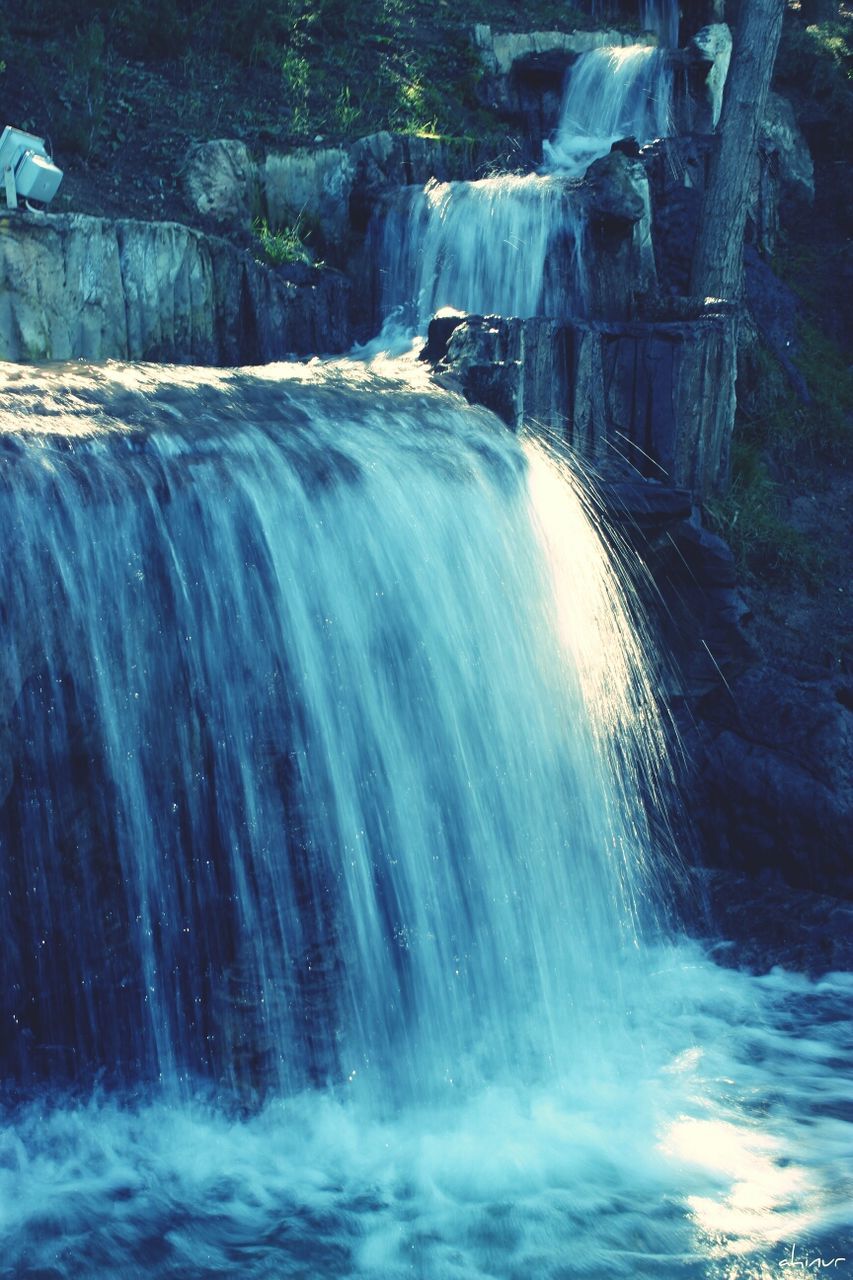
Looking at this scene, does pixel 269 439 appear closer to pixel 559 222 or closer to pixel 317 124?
pixel 559 222

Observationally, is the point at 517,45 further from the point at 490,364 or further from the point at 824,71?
the point at 490,364

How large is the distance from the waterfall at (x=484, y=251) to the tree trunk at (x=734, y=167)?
1.57 m

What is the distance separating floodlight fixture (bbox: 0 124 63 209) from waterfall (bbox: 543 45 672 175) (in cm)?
681

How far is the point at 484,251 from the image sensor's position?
36.9 feet

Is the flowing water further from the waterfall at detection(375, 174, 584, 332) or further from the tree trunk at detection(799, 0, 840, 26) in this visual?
the tree trunk at detection(799, 0, 840, 26)

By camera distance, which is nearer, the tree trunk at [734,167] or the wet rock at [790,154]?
the tree trunk at [734,167]

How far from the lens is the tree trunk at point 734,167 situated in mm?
11969

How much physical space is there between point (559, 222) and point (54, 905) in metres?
7.88

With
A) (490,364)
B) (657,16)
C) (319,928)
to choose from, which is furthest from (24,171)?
(657,16)

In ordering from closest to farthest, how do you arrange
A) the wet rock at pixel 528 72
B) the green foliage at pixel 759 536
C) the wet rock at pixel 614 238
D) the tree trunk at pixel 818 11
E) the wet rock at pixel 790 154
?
the green foliage at pixel 759 536 → the wet rock at pixel 614 238 → the wet rock at pixel 528 72 → the wet rock at pixel 790 154 → the tree trunk at pixel 818 11

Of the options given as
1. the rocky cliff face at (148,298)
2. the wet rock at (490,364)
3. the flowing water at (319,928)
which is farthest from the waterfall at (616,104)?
the flowing water at (319,928)

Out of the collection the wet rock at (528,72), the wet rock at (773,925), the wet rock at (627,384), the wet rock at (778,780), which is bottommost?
the wet rock at (773,925)

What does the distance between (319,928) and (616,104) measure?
11.7 metres

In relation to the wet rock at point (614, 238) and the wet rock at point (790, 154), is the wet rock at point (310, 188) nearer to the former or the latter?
the wet rock at point (614, 238)
